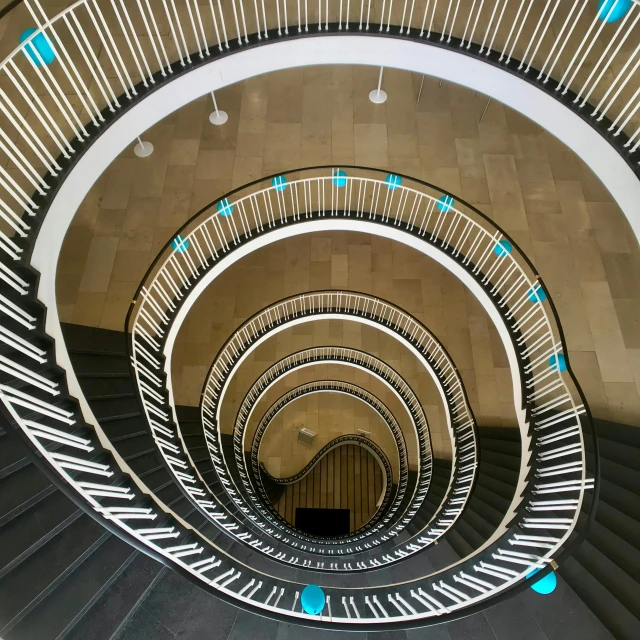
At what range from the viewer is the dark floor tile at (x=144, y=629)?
14.5 feet

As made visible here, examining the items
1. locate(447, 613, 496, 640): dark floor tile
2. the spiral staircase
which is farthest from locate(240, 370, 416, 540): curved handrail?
locate(447, 613, 496, 640): dark floor tile

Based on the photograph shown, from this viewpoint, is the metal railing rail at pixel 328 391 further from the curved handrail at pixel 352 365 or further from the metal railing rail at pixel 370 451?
the curved handrail at pixel 352 365

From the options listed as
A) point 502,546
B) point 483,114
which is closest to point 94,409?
point 502,546

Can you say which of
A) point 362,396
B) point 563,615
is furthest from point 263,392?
point 563,615

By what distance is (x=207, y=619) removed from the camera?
4598 millimetres

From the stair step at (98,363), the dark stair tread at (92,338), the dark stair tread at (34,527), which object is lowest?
the dark stair tread at (34,527)

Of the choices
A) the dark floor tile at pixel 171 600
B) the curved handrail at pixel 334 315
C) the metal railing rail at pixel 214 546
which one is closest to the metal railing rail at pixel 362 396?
the curved handrail at pixel 334 315

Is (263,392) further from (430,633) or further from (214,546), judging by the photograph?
(430,633)

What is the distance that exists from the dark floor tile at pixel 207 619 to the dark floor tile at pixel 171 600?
0.18ft

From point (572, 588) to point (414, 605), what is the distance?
1662mm

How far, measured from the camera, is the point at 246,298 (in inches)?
434

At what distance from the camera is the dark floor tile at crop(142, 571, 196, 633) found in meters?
4.56

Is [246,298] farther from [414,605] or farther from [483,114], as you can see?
[414,605]

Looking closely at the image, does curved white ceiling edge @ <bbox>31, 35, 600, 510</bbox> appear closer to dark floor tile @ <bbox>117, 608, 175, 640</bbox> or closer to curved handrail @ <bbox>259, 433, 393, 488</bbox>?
dark floor tile @ <bbox>117, 608, 175, 640</bbox>
